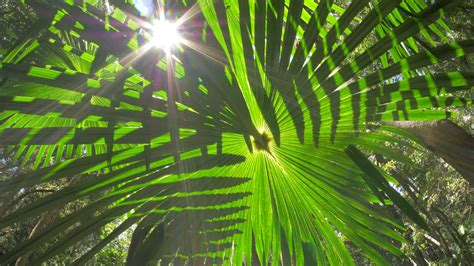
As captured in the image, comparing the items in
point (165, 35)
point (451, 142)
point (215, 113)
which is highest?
point (165, 35)

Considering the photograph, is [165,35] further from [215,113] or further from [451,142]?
[451,142]

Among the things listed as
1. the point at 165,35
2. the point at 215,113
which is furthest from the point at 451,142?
the point at 165,35

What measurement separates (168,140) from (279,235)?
0.65 metres

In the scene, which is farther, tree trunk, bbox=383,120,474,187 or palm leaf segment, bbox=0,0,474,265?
tree trunk, bbox=383,120,474,187

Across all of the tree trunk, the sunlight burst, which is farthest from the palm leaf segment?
the tree trunk

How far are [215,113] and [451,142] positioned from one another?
1135 millimetres

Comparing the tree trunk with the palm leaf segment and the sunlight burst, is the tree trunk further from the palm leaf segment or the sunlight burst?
the sunlight burst

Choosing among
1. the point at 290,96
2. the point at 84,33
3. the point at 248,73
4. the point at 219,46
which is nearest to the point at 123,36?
→ the point at 84,33

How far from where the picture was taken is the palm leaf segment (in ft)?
3.62

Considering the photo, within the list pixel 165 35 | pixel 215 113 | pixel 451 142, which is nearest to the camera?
pixel 165 35

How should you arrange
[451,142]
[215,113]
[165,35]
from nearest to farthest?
[165,35], [215,113], [451,142]

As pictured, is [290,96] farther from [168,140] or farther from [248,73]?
[168,140]

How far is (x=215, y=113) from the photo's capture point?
1254 mm

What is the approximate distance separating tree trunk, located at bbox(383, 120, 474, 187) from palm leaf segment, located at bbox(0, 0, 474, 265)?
39cm
